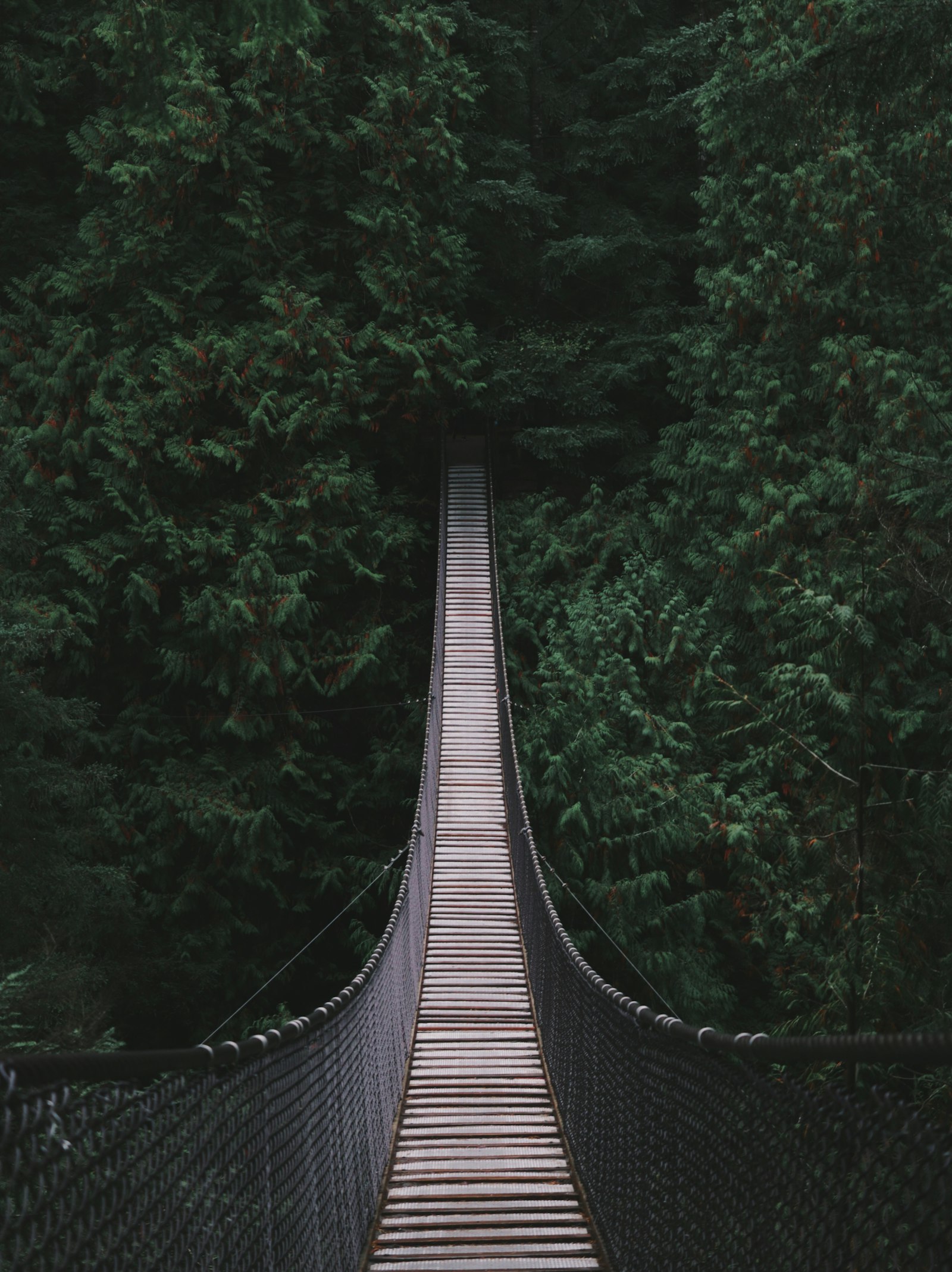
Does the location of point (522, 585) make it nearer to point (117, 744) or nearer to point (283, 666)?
point (283, 666)

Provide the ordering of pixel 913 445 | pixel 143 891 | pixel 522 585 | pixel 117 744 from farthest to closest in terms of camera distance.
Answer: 1. pixel 522 585
2. pixel 117 744
3. pixel 143 891
4. pixel 913 445

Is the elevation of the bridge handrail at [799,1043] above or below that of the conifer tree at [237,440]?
below

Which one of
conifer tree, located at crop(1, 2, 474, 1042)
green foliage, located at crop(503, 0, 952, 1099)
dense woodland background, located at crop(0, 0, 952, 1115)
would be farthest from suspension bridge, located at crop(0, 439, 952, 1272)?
conifer tree, located at crop(1, 2, 474, 1042)

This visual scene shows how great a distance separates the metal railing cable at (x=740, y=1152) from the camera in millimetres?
1451

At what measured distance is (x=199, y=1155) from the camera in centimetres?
191

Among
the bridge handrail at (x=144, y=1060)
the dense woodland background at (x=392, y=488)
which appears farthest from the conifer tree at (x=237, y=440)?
the bridge handrail at (x=144, y=1060)

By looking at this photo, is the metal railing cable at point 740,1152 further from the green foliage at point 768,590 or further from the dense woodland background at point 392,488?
the dense woodland background at point 392,488

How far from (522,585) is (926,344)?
5211mm

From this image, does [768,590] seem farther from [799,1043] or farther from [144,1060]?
[144,1060]

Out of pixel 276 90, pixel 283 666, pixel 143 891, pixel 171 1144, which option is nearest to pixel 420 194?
pixel 276 90

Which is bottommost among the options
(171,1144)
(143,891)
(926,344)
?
(143,891)

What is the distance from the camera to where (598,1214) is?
3574 millimetres

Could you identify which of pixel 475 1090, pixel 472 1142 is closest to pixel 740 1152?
pixel 472 1142

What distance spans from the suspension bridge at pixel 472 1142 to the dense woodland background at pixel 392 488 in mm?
3781
